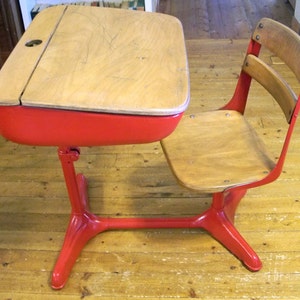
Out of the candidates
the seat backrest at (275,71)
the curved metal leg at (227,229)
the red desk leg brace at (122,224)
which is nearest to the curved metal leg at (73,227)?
the red desk leg brace at (122,224)

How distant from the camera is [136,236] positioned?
5.74 feet

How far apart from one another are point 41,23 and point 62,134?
54 centimetres

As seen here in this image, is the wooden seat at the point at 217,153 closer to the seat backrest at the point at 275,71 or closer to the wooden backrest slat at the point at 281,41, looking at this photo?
the seat backrest at the point at 275,71

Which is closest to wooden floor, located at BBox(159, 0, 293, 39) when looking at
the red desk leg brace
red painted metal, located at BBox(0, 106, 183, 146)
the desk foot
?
the red desk leg brace

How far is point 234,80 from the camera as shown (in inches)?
111

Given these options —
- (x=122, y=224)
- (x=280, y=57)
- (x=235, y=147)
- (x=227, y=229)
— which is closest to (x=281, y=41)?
(x=280, y=57)

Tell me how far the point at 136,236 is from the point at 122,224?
0.07m

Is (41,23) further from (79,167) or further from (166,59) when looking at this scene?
(79,167)

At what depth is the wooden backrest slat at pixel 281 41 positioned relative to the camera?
1354 mm

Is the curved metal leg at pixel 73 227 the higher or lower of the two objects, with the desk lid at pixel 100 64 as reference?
lower

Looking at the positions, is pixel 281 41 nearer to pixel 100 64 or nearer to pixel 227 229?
pixel 100 64

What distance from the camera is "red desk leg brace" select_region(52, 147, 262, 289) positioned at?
61.1 inches

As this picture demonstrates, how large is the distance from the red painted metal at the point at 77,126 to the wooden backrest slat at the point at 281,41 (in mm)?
487

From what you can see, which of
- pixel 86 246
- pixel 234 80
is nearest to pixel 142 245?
pixel 86 246
